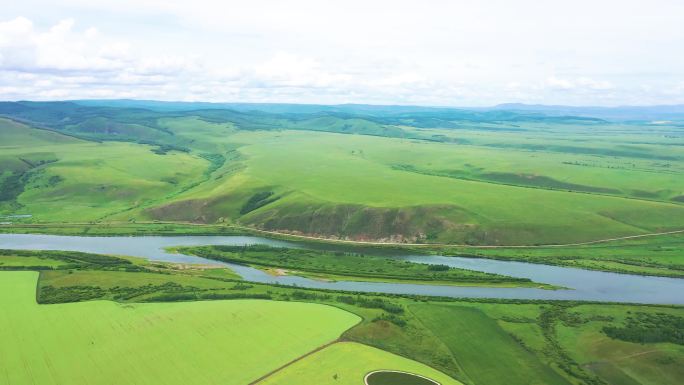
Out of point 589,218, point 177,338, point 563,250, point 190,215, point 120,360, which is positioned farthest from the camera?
point 190,215

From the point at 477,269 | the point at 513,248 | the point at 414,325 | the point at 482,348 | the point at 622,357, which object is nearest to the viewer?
the point at 622,357

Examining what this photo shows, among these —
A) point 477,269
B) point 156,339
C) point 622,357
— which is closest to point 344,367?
point 156,339

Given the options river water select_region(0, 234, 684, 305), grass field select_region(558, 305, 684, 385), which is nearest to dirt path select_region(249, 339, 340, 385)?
river water select_region(0, 234, 684, 305)

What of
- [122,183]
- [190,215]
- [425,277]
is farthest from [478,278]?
[122,183]

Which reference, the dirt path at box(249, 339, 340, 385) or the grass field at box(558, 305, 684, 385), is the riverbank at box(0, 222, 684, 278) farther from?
the dirt path at box(249, 339, 340, 385)

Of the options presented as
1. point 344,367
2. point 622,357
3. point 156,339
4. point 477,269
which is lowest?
point 477,269

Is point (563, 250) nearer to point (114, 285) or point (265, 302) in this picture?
point (265, 302)

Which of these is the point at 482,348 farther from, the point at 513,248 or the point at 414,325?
the point at 513,248
